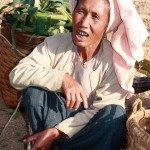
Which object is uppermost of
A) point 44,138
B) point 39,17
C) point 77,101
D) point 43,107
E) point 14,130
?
point 39,17

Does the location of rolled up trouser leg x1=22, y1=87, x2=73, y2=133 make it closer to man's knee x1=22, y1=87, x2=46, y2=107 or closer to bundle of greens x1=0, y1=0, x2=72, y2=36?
man's knee x1=22, y1=87, x2=46, y2=107

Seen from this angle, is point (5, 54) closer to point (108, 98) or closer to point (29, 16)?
point (29, 16)

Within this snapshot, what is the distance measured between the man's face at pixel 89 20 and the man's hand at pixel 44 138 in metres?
0.53

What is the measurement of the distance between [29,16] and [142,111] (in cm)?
133

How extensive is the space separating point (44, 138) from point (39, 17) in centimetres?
121

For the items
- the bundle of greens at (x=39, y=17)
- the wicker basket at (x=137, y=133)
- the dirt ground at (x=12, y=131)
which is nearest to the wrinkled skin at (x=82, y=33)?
the wicker basket at (x=137, y=133)

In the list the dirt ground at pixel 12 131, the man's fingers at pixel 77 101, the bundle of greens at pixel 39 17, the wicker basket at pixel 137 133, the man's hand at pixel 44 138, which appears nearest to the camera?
the wicker basket at pixel 137 133

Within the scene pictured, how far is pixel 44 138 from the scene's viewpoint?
89.0 inches

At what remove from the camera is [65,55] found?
96.3 inches

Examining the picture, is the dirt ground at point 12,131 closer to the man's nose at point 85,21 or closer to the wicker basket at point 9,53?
the wicker basket at point 9,53

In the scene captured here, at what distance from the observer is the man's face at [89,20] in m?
2.22

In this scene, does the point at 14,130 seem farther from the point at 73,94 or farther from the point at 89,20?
the point at 89,20

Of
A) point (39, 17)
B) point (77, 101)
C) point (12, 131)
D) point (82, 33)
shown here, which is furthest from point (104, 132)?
point (39, 17)

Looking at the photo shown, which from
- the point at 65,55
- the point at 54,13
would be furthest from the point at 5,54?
the point at 65,55
